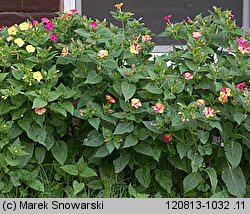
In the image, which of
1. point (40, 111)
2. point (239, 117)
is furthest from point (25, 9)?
point (239, 117)

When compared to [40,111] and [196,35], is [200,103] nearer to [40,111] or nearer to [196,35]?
[196,35]

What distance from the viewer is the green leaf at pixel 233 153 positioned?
9.79 ft

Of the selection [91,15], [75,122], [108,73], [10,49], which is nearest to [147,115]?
[108,73]

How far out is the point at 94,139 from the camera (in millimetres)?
3068

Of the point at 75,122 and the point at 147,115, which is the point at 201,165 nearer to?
the point at 147,115

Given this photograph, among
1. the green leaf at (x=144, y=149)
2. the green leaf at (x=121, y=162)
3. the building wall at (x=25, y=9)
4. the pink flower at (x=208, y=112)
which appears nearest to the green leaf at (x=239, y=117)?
the pink flower at (x=208, y=112)

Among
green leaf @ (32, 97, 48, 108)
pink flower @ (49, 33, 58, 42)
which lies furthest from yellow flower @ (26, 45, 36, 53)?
green leaf @ (32, 97, 48, 108)

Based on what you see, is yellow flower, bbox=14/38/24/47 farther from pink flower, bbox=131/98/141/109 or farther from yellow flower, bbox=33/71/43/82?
pink flower, bbox=131/98/141/109

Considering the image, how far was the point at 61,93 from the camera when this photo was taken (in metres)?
3.04

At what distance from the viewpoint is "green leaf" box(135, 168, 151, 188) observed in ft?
10.1

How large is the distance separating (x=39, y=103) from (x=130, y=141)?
1.58 ft

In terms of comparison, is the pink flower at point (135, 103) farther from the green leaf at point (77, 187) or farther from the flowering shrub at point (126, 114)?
the green leaf at point (77, 187)

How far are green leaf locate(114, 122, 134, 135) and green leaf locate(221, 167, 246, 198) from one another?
1.71ft

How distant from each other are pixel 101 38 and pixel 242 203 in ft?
3.64
